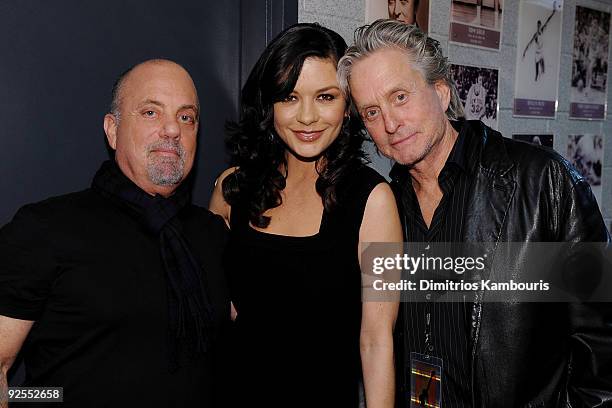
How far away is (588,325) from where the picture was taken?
1614 mm

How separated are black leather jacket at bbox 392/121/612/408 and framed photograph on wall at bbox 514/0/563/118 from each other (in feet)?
5.16

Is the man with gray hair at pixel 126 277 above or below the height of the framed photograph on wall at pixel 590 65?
below

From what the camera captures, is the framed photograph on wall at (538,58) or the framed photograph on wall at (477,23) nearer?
the framed photograph on wall at (477,23)

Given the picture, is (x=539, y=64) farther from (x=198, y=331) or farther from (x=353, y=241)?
(x=198, y=331)

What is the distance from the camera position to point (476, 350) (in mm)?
1636

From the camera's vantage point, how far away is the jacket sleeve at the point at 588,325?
1.59 meters

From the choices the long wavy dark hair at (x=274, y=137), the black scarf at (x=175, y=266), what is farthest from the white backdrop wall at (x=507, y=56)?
the black scarf at (x=175, y=266)

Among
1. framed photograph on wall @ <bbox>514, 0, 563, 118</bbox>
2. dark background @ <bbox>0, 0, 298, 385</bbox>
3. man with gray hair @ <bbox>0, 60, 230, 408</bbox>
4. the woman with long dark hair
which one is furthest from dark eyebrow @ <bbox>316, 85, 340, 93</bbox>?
framed photograph on wall @ <bbox>514, 0, 563, 118</bbox>

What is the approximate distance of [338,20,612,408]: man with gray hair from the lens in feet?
5.32

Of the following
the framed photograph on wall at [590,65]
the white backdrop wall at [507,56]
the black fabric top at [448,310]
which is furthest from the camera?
the framed photograph on wall at [590,65]

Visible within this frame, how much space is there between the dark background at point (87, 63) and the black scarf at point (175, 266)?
0.25 meters

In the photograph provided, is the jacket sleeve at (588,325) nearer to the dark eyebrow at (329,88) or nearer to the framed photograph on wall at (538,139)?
the dark eyebrow at (329,88)

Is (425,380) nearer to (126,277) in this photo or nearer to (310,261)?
(310,261)

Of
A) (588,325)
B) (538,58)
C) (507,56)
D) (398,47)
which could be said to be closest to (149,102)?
(398,47)
